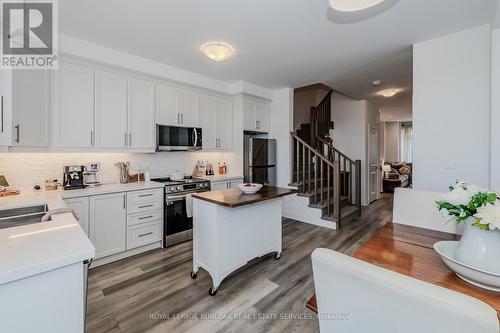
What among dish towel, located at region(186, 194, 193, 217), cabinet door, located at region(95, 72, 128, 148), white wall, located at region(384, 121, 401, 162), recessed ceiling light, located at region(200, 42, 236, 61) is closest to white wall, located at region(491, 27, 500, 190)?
recessed ceiling light, located at region(200, 42, 236, 61)

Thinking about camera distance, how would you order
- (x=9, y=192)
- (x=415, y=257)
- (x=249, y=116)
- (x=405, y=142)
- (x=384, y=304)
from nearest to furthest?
(x=384, y=304) < (x=415, y=257) < (x=9, y=192) < (x=249, y=116) < (x=405, y=142)

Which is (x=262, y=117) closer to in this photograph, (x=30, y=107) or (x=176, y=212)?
(x=176, y=212)

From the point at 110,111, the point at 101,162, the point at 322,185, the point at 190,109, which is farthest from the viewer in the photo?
the point at 322,185

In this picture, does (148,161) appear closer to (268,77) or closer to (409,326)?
(268,77)

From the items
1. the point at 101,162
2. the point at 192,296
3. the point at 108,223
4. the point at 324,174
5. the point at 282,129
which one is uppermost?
the point at 282,129

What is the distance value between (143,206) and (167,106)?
1.58m

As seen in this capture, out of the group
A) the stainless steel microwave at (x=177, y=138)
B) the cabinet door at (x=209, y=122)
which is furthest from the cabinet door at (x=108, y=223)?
the cabinet door at (x=209, y=122)

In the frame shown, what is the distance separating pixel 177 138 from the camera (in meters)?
3.56

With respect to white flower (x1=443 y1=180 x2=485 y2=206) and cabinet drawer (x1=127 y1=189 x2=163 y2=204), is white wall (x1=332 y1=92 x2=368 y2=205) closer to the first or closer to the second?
cabinet drawer (x1=127 y1=189 x2=163 y2=204)

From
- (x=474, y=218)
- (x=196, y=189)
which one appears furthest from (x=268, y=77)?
(x=474, y=218)

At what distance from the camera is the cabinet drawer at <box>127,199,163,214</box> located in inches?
→ 115

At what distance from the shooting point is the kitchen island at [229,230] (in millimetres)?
2188

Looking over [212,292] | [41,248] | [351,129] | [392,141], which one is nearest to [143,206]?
[212,292]

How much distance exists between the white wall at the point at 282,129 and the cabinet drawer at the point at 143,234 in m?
2.68
